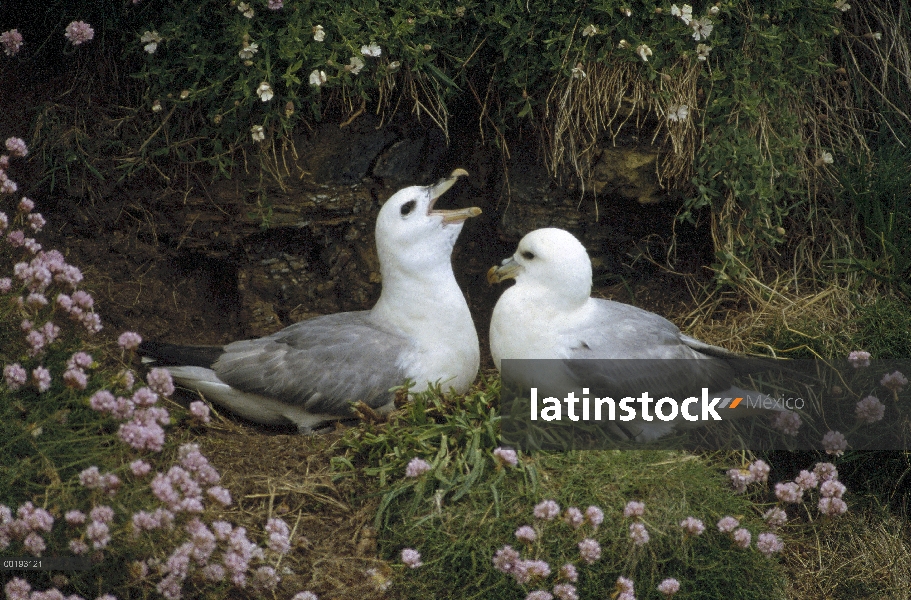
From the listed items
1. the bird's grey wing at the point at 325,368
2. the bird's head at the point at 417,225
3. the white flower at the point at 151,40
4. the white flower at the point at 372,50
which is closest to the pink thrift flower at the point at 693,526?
the bird's grey wing at the point at 325,368

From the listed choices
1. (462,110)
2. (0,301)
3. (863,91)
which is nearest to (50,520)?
(0,301)

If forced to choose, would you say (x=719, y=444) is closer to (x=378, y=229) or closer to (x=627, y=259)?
(x=627, y=259)

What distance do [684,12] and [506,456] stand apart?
6.61 ft

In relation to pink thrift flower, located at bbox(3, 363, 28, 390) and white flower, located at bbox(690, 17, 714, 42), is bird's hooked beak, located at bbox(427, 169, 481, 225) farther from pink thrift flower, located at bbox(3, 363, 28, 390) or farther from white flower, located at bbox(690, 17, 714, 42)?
pink thrift flower, located at bbox(3, 363, 28, 390)

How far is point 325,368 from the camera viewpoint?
3.72m

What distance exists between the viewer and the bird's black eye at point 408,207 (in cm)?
386

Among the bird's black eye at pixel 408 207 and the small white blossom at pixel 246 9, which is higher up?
the small white blossom at pixel 246 9

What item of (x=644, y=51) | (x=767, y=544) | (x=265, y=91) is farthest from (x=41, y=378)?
(x=644, y=51)

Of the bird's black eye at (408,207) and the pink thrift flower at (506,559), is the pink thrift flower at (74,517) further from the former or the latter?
the bird's black eye at (408,207)

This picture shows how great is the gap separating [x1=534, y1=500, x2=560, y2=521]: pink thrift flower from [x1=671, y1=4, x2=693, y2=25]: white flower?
6.96 feet

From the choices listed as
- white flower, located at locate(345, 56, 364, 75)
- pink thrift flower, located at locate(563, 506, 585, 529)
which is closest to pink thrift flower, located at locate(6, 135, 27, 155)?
white flower, located at locate(345, 56, 364, 75)

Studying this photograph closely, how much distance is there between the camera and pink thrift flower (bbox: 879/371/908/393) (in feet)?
11.8

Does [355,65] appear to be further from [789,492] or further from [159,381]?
[789,492]

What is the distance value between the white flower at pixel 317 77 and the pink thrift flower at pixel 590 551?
6.90ft
